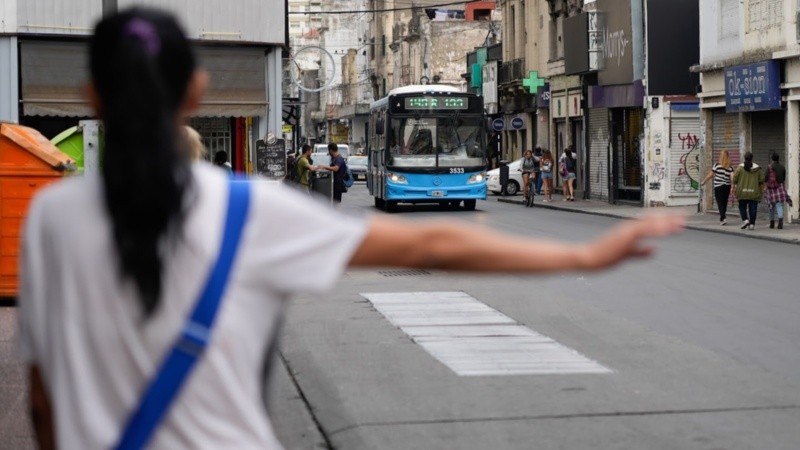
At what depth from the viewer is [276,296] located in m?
2.89

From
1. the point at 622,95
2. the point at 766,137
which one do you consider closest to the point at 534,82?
the point at 622,95

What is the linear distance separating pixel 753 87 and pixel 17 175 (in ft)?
70.9

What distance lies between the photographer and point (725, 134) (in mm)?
36406

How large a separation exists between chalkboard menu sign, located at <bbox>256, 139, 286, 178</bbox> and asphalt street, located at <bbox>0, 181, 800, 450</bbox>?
8.10 m

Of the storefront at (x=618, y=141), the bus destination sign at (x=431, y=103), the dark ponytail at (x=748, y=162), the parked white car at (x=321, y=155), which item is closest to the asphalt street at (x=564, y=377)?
the dark ponytail at (x=748, y=162)

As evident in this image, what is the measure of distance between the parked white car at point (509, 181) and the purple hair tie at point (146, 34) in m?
49.1

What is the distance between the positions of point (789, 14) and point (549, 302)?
18.1 meters

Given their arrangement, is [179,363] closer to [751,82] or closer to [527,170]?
[751,82]

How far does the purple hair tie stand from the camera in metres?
2.77

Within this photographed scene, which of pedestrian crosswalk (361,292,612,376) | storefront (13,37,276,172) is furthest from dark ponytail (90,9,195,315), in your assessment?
storefront (13,37,276,172)

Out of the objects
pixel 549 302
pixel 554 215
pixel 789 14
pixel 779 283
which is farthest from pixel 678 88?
pixel 549 302

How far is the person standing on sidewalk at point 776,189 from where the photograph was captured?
1147 inches

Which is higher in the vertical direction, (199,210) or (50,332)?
(199,210)

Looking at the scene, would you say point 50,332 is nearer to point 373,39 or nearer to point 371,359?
point 371,359
